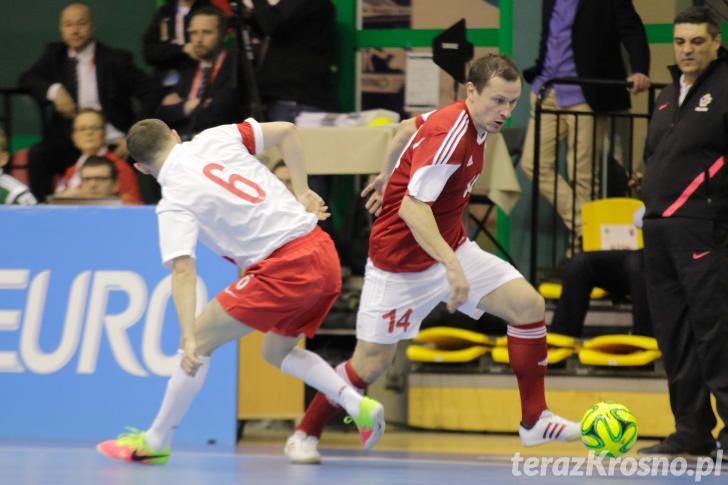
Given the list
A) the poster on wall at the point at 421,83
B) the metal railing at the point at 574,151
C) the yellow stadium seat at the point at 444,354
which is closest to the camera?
the yellow stadium seat at the point at 444,354

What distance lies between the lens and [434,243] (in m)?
6.07

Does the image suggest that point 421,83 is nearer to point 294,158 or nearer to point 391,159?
point 391,159

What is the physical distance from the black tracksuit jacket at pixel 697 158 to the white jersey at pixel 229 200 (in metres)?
1.88

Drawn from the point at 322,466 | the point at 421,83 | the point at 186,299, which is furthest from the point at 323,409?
the point at 421,83

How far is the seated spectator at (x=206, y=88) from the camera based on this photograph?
9.43 m

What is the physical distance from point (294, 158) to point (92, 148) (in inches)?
130

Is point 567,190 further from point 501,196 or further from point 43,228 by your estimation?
point 43,228

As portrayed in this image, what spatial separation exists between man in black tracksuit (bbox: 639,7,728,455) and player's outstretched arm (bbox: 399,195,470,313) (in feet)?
4.63

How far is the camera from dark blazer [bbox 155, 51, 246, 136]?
9.41 m

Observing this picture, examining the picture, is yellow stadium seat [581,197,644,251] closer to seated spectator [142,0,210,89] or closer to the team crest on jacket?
the team crest on jacket

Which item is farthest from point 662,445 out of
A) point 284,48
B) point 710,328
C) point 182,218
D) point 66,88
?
point 66,88

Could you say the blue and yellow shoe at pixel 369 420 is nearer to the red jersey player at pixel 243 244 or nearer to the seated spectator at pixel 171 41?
the red jersey player at pixel 243 244

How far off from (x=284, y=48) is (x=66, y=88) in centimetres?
170

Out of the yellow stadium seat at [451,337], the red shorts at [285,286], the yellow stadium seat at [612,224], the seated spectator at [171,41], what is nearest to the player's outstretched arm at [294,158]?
the red shorts at [285,286]
